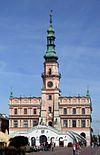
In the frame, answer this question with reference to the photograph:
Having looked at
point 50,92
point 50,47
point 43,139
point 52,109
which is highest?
point 50,47

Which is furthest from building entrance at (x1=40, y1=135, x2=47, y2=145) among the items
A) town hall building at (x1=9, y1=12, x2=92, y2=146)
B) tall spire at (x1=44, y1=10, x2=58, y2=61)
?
tall spire at (x1=44, y1=10, x2=58, y2=61)

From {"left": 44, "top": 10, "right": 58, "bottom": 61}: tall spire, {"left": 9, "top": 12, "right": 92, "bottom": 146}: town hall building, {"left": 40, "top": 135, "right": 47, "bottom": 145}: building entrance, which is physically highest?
{"left": 44, "top": 10, "right": 58, "bottom": 61}: tall spire

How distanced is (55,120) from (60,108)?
4722 millimetres

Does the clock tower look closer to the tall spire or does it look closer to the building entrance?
the tall spire

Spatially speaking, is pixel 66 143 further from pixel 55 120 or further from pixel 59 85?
pixel 59 85

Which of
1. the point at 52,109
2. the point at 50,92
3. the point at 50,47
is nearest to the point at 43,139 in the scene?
the point at 52,109

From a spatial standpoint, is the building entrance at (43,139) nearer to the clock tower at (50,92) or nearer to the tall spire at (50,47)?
the clock tower at (50,92)

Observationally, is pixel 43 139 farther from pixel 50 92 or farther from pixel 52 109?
pixel 50 92

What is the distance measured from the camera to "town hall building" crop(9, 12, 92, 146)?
424 ft

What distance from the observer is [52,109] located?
130 m

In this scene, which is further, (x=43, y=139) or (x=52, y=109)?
(x=52, y=109)

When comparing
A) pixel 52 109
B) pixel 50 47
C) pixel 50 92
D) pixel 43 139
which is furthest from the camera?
pixel 50 47

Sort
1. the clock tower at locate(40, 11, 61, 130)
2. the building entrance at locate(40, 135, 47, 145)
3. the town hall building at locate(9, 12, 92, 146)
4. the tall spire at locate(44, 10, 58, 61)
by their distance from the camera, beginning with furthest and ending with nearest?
the tall spire at locate(44, 10, 58, 61) < the clock tower at locate(40, 11, 61, 130) < the town hall building at locate(9, 12, 92, 146) < the building entrance at locate(40, 135, 47, 145)

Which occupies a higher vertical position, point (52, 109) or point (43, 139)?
point (52, 109)
